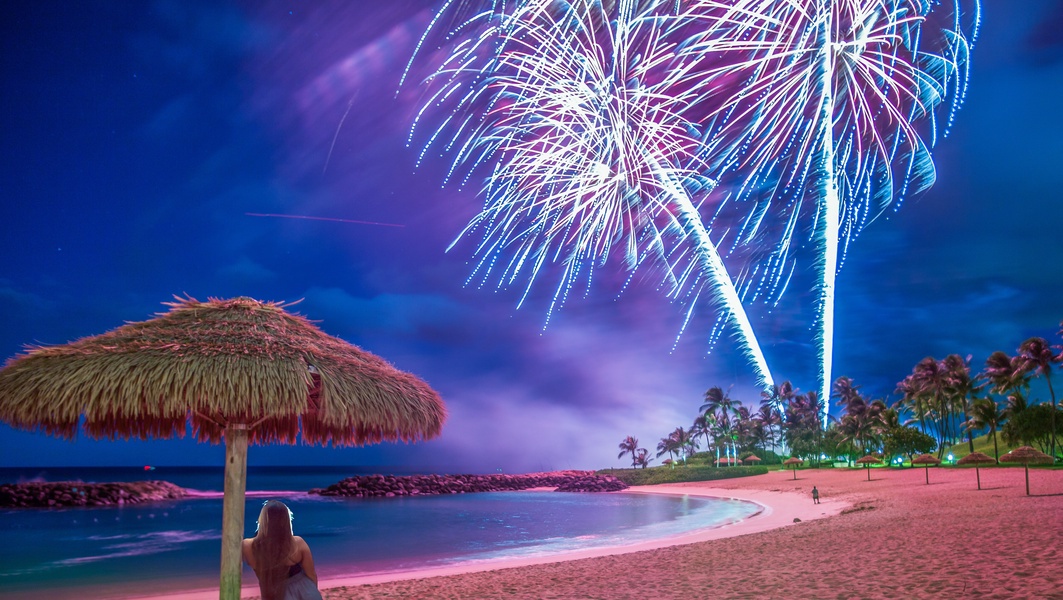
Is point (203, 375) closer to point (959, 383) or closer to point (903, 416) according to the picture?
point (959, 383)

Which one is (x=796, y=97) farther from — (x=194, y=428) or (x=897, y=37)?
(x=194, y=428)

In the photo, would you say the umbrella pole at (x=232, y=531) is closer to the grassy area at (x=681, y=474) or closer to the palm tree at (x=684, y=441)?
the grassy area at (x=681, y=474)

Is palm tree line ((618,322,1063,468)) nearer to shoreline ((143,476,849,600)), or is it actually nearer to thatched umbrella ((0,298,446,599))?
shoreline ((143,476,849,600))

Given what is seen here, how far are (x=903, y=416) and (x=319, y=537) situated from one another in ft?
191

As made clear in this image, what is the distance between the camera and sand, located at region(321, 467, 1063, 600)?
711cm

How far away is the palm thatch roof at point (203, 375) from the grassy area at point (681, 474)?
47857mm

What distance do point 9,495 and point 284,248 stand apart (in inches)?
1165

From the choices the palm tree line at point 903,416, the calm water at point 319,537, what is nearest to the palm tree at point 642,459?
the palm tree line at point 903,416

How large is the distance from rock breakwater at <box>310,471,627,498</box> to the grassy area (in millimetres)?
3631

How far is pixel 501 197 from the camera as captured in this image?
15.9 m

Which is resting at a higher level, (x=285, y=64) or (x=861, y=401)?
(x=285, y=64)

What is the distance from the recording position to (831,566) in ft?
28.3

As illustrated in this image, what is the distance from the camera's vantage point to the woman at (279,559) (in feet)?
11.3

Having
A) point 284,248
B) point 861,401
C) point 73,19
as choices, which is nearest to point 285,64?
point 73,19
